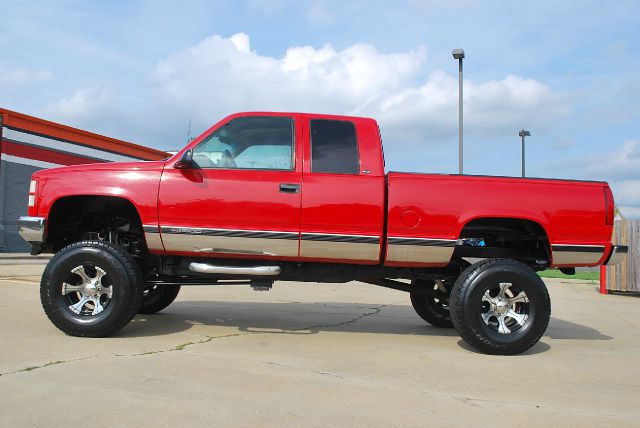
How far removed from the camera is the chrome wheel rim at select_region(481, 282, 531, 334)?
207 inches

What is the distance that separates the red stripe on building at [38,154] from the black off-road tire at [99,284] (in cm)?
2258

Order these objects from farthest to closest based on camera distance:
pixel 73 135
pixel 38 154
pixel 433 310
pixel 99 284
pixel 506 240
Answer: pixel 73 135 → pixel 38 154 → pixel 433 310 → pixel 506 240 → pixel 99 284

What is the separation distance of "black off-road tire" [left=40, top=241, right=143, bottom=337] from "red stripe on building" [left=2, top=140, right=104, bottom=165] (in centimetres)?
2258

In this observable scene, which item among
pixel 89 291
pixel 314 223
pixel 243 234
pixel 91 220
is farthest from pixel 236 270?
pixel 91 220

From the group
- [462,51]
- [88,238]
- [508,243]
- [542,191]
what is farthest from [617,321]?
[462,51]

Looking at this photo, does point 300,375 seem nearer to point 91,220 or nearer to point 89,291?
point 89,291

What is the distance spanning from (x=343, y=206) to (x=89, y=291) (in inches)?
100.0

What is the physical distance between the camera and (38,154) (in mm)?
26156

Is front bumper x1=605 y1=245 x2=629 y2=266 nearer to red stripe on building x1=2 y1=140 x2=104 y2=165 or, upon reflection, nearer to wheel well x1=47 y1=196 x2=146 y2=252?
wheel well x1=47 y1=196 x2=146 y2=252

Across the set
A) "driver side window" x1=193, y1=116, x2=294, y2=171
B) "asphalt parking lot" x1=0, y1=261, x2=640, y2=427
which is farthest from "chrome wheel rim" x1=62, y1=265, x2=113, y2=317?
"driver side window" x1=193, y1=116, x2=294, y2=171

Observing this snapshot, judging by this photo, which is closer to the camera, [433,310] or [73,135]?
[433,310]

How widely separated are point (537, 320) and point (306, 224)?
2.30 meters

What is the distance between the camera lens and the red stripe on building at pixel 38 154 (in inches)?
979

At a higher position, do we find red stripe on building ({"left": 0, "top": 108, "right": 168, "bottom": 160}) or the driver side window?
red stripe on building ({"left": 0, "top": 108, "right": 168, "bottom": 160})
